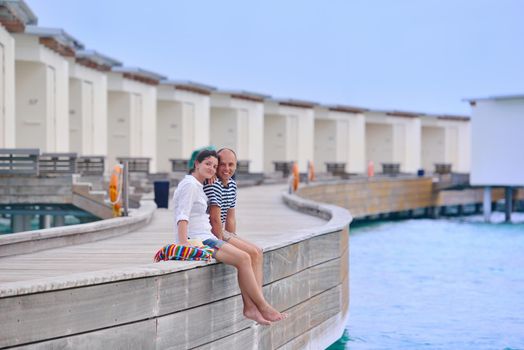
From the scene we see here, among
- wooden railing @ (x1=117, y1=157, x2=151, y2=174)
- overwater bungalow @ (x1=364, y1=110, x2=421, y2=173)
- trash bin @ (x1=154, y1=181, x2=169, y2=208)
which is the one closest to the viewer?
trash bin @ (x1=154, y1=181, x2=169, y2=208)

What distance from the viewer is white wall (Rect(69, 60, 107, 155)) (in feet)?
126

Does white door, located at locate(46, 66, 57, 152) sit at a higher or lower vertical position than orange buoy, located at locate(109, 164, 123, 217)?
higher

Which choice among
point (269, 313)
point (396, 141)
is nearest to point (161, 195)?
point (269, 313)

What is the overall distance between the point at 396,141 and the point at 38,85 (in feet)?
146

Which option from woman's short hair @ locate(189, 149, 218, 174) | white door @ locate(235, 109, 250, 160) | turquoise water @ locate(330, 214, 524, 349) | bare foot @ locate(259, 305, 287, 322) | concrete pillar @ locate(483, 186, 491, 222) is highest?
white door @ locate(235, 109, 250, 160)

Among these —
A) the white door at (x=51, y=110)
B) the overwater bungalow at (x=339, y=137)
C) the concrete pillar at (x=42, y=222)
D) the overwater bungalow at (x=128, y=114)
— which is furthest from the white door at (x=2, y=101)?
the overwater bungalow at (x=339, y=137)

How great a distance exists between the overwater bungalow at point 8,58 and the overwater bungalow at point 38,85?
7.55ft

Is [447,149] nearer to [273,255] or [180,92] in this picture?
[180,92]

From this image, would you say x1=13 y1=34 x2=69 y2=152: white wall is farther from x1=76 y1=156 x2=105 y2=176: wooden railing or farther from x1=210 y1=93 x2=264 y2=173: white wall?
x1=210 y1=93 x2=264 y2=173: white wall

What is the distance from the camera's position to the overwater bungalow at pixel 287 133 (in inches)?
2448

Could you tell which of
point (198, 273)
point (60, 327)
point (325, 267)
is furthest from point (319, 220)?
point (60, 327)

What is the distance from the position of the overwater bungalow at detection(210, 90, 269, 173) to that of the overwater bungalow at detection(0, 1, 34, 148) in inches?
1041

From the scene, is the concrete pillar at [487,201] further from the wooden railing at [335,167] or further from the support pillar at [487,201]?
the wooden railing at [335,167]

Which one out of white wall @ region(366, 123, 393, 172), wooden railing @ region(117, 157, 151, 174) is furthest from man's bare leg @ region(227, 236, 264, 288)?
white wall @ region(366, 123, 393, 172)
